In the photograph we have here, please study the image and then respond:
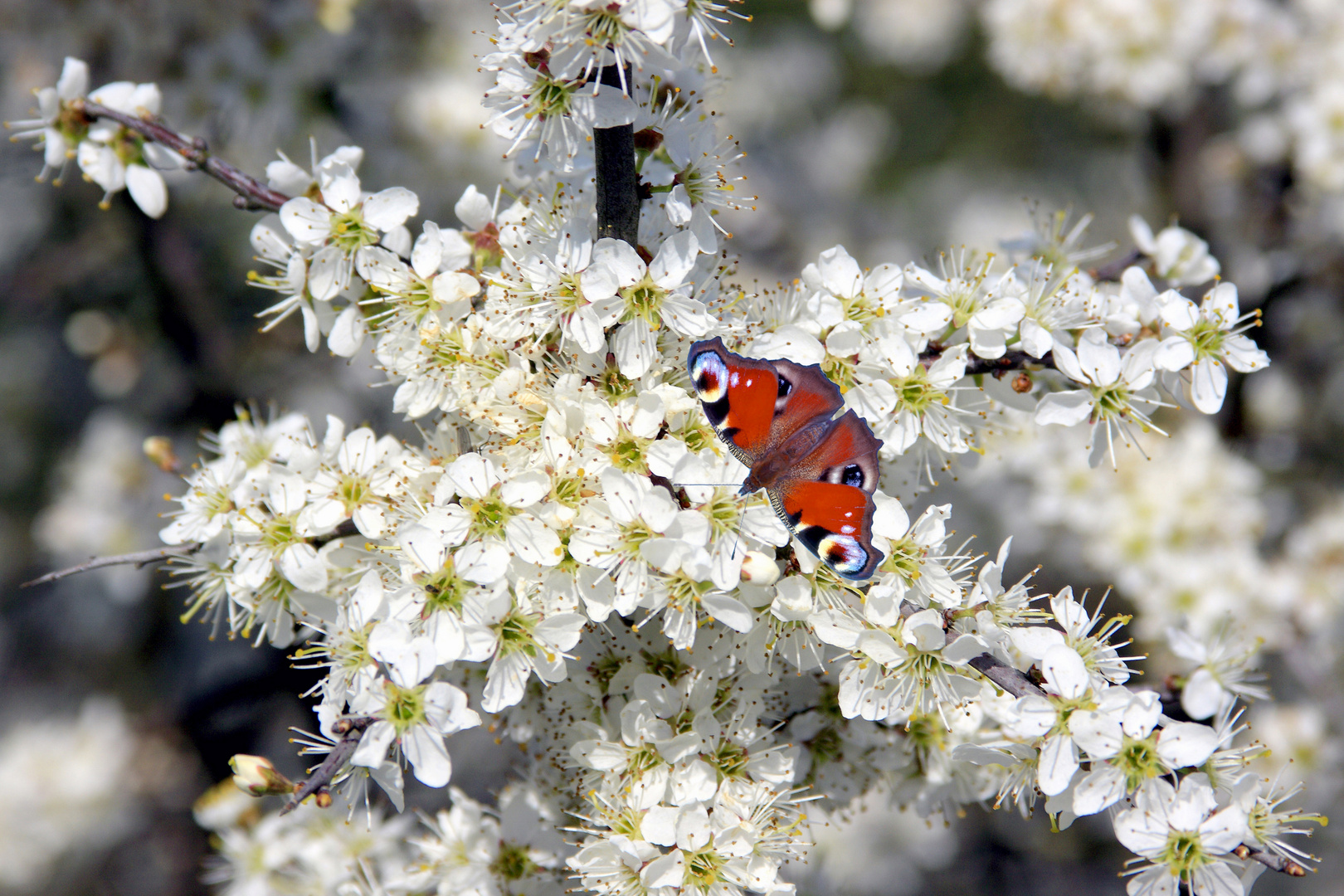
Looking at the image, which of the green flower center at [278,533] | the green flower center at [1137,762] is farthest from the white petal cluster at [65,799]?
the green flower center at [1137,762]

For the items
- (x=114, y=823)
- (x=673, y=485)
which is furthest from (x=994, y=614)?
(x=114, y=823)

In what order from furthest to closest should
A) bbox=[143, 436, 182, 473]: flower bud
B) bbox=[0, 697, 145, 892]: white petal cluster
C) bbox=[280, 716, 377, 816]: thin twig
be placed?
1. bbox=[0, 697, 145, 892]: white petal cluster
2. bbox=[143, 436, 182, 473]: flower bud
3. bbox=[280, 716, 377, 816]: thin twig

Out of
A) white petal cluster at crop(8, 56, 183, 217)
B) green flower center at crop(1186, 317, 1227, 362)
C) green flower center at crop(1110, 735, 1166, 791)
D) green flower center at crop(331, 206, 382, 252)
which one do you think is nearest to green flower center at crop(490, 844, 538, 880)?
green flower center at crop(1110, 735, 1166, 791)

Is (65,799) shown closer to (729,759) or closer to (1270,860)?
(729,759)

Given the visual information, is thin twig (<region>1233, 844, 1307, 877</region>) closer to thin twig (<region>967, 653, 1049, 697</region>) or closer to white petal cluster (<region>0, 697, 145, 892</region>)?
thin twig (<region>967, 653, 1049, 697</region>)

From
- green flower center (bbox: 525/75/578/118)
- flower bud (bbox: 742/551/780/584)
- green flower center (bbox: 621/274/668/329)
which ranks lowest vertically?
flower bud (bbox: 742/551/780/584)
